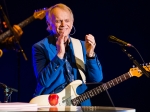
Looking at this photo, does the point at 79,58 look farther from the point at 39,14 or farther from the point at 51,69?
the point at 39,14

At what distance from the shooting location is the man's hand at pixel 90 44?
269 cm

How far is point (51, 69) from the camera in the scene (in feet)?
8.75

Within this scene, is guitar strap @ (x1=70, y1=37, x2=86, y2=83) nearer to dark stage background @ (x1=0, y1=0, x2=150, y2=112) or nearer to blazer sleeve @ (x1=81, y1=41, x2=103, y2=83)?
blazer sleeve @ (x1=81, y1=41, x2=103, y2=83)

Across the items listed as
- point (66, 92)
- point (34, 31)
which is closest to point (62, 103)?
point (66, 92)

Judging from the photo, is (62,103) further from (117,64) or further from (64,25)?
(117,64)

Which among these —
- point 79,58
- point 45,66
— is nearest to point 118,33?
point 79,58

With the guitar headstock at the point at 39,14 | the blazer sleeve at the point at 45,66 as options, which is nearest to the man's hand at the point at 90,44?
the blazer sleeve at the point at 45,66

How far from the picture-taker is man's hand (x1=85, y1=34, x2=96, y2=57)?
8.82 feet

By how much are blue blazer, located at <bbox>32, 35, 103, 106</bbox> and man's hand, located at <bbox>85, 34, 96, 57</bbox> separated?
0.06m

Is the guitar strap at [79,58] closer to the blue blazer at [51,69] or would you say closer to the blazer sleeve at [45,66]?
the blue blazer at [51,69]

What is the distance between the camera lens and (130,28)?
3.72 m

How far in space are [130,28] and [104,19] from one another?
0.30 m

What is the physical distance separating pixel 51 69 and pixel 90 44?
37 centimetres

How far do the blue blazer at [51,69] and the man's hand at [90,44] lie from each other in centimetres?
6
